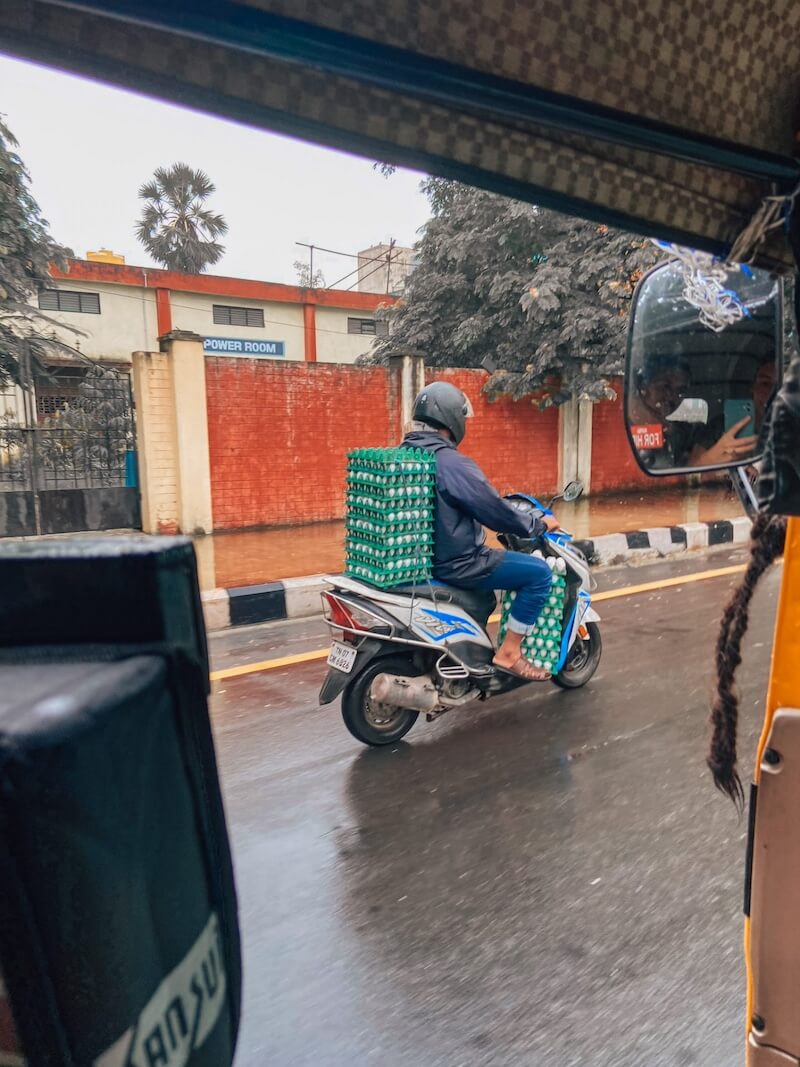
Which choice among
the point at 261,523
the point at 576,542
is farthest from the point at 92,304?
the point at 576,542

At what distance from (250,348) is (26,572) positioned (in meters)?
22.0

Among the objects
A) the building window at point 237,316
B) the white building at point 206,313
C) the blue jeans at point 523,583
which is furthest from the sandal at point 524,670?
the building window at point 237,316

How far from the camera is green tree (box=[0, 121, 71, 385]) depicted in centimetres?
851

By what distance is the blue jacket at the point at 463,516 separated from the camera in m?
3.46

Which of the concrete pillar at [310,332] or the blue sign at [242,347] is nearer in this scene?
the blue sign at [242,347]

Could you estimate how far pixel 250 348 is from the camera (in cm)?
2173

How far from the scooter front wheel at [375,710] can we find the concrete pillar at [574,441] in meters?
9.53

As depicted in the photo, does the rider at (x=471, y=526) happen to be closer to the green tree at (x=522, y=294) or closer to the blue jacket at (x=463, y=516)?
the blue jacket at (x=463, y=516)

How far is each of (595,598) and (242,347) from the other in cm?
1726

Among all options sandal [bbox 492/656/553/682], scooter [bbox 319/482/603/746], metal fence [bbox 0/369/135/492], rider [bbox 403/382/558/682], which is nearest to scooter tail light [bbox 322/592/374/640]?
scooter [bbox 319/482/603/746]

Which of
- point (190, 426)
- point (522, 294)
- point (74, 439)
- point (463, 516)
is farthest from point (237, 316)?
point (463, 516)

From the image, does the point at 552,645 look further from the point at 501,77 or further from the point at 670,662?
the point at 501,77

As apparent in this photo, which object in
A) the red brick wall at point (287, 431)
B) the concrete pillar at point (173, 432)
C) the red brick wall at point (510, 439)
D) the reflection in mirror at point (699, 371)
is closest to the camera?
the reflection in mirror at point (699, 371)

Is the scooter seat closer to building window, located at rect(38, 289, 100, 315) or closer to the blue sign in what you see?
the blue sign
